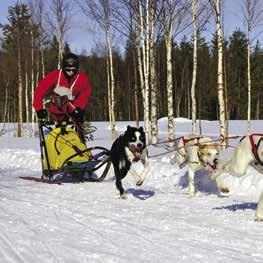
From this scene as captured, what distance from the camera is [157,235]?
470 cm

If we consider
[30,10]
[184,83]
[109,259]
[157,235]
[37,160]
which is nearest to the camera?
[109,259]

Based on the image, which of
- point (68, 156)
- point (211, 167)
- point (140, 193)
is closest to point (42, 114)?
point (68, 156)

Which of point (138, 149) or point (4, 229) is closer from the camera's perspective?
point (4, 229)

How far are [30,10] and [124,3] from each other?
12664mm

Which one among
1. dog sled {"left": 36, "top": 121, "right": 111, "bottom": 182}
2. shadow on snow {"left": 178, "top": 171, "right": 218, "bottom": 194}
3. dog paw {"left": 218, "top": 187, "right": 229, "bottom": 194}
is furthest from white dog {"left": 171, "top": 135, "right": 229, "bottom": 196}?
dog sled {"left": 36, "top": 121, "right": 111, "bottom": 182}

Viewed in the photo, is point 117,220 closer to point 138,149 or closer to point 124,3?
point 138,149

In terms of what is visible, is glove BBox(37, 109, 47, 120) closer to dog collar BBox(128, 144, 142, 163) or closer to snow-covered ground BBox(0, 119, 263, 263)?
snow-covered ground BBox(0, 119, 263, 263)

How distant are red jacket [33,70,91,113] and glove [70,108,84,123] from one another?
129 mm

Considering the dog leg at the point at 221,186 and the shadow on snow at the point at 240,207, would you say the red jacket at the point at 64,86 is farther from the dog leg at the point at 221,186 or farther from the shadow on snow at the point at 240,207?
the shadow on snow at the point at 240,207

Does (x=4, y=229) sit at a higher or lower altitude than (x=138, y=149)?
lower

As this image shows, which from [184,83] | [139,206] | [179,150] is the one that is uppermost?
[184,83]

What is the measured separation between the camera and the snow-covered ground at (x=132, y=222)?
4031 mm

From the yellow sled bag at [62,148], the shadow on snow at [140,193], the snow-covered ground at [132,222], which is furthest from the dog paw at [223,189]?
the yellow sled bag at [62,148]

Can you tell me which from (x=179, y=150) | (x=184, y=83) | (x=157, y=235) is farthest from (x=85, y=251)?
(x=184, y=83)
